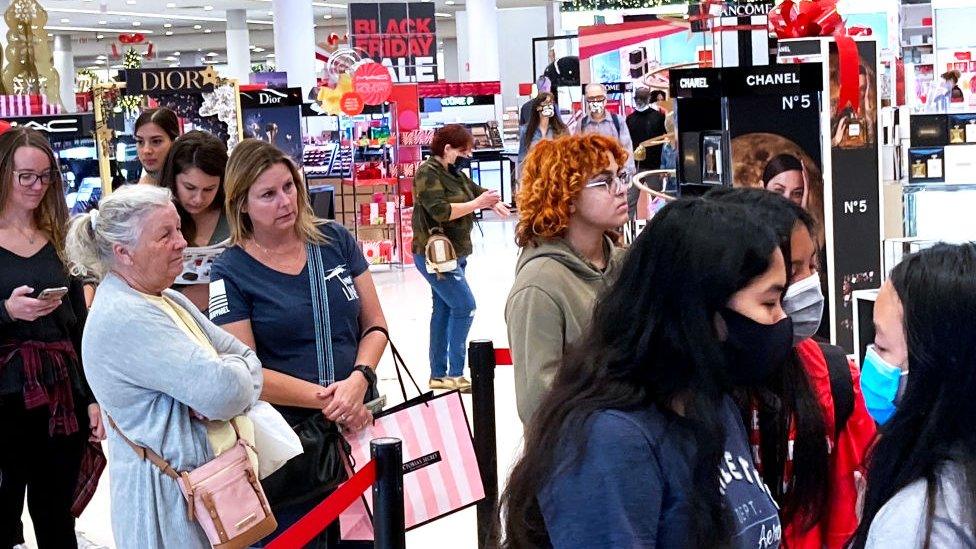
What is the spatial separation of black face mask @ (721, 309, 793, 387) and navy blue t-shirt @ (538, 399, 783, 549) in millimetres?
130

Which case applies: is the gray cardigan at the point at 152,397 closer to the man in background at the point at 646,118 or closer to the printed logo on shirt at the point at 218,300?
the printed logo on shirt at the point at 218,300

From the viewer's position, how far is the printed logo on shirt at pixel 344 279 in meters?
3.43

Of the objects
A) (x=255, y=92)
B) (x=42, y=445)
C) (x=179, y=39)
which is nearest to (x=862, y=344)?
(x=42, y=445)

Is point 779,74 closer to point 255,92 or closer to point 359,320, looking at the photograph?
point 359,320

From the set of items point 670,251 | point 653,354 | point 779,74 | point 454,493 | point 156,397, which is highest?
point 779,74

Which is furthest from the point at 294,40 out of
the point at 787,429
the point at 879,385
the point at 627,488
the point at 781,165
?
the point at 627,488

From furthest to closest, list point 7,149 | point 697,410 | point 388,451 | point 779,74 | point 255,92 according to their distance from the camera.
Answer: point 255,92 < point 779,74 < point 7,149 < point 388,451 < point 697,410

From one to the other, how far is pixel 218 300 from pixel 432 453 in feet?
2.23

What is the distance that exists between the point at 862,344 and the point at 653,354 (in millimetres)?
2106

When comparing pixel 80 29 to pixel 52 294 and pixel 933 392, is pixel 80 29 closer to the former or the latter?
pixel 52 294

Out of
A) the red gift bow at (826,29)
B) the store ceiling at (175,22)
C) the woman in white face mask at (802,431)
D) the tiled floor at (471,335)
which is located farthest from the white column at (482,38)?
the woman in white face mask at (802,431)

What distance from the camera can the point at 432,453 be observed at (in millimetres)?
3488

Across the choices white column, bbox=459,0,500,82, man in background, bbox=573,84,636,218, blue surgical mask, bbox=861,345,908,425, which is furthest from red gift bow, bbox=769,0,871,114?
white column, bbox=459,0,500,82

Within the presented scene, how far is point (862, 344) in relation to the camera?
3689mm
